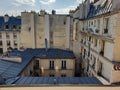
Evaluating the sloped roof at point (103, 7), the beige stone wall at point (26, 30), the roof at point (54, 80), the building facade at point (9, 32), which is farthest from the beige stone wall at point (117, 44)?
the building facade at point (9, 32)

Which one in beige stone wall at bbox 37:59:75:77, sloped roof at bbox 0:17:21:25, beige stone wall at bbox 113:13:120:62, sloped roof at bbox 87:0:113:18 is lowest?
beige stone wall at bbox 37:59:75:77

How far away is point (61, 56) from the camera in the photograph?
30172 mm

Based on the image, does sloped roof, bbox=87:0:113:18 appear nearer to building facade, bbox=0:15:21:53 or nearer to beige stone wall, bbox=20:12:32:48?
beige stone wall, bbox=20:12:32:48

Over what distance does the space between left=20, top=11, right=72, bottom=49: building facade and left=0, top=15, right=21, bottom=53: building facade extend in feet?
49.3

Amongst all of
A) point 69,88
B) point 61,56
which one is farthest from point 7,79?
point 61,56

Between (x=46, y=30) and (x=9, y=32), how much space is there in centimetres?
1997

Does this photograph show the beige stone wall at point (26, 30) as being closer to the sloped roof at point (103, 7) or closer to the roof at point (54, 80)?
the sloped roof at point (103, 7)

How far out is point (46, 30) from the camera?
35938mm

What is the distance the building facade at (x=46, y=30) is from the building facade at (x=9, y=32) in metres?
15.0

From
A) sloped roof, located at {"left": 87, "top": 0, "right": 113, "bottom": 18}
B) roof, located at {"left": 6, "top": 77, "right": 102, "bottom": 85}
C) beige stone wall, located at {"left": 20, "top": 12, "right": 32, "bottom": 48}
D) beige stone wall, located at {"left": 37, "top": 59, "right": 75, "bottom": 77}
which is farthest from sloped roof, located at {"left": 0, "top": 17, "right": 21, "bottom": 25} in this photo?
roof, located at {"left": 6, "top": 77, "right": 102, "bottom": 85}

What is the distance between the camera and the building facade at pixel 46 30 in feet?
118

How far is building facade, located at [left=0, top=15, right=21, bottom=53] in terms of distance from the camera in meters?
50.0

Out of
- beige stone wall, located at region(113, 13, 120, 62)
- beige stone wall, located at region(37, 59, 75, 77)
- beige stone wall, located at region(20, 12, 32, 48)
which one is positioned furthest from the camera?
beige stone wall, located at region(20, 12, 32, 48)

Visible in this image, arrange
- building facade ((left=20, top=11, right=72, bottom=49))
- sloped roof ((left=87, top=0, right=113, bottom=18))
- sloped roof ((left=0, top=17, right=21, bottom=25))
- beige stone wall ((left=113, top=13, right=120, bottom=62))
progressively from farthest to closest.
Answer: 1. sloped roof ((left=0, top=17, right=21, bottom=25))
2. building facade ((left=20, top=11, right=72, bottom=49))
3. sloped roof ((left=87, top=0, right=113, bottom=18))
4. beige stone wall ((left=113, top=13, right=120, bottom=62))
